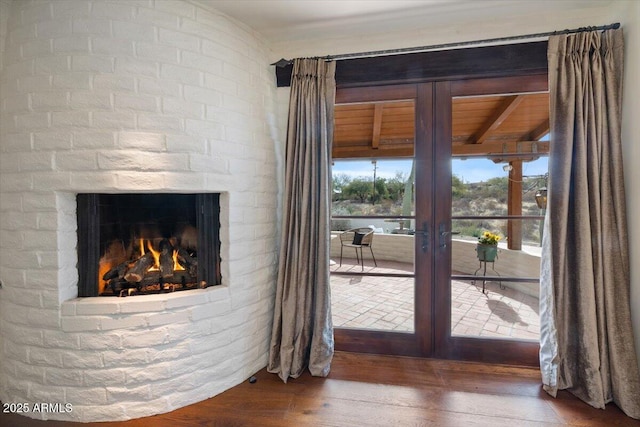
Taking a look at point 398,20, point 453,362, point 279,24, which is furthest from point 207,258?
point 398,20

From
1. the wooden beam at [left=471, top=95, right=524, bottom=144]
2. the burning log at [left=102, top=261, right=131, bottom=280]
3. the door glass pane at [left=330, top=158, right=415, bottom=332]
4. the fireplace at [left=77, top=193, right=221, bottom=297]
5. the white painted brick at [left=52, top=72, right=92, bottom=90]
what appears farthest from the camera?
the door glass pane at [left=330, top=158, right=415, bottom=332]

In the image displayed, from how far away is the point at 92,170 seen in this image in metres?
1.37

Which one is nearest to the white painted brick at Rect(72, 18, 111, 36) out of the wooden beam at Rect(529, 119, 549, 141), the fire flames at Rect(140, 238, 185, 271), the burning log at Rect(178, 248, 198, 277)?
the fire flames at Rect(140, 238, 185, 271)

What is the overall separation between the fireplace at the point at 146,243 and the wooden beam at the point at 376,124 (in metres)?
1.16

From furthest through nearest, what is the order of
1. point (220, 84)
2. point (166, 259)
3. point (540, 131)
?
point (540, 131) < point (166, 259) < point (220, 84)

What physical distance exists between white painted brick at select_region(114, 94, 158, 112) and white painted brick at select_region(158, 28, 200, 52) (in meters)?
0.33

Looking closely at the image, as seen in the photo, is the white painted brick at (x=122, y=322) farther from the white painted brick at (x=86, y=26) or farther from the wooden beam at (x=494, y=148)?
the wooden beam at (x=494, y=148)

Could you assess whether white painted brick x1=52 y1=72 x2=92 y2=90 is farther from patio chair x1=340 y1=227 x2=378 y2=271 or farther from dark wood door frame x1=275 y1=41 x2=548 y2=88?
patio chair x1=340 y1=227 x2=378 y2=271

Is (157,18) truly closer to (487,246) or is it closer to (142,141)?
(142,141)

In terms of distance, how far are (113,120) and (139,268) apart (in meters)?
0.85

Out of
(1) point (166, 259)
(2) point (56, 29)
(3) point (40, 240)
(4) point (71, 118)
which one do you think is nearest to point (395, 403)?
(1) point (166, 259)

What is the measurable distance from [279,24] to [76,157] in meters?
1.42

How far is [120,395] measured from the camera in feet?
4.68

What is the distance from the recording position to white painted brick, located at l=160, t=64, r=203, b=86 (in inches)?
57.4
